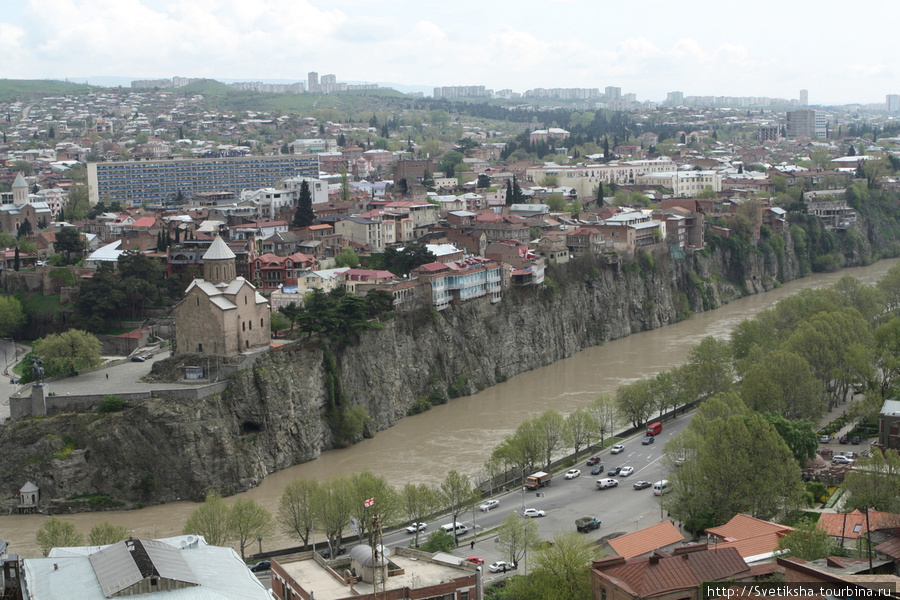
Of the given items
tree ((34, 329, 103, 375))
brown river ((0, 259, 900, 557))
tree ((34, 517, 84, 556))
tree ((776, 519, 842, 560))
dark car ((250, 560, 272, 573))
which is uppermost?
tree ((776, 519, 842, 560))

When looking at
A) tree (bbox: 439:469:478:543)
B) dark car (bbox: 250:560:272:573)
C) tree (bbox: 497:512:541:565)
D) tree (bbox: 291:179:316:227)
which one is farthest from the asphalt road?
tree (bbox: 291:179:316:227)

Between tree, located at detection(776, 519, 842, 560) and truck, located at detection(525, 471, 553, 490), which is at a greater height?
tree, located at detection(776, 519, 842, 560)

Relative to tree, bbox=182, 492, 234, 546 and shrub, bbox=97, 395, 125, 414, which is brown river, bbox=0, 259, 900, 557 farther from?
shrub, bbox=97, 395, 125, 414

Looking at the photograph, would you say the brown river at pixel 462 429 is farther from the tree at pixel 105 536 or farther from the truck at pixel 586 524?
the truck at pixel 586 524

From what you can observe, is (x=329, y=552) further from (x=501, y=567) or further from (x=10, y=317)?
(x=10, y=317)

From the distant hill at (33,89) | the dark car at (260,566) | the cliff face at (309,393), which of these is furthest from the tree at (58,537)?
the distant hill at (33,89)

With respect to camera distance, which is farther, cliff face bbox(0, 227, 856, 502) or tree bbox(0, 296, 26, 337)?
tree bbox(0, 296, 26, 337)
